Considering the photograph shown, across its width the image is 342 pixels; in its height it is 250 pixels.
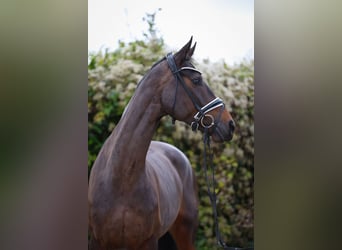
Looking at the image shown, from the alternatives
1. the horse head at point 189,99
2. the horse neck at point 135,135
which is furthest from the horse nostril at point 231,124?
the horse neck at point 135,135

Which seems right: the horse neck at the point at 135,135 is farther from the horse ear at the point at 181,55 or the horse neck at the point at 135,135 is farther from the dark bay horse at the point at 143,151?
the horse ear at the point at 181,55

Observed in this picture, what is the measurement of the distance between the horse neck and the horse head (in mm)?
71

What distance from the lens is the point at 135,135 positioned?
8.82 ft

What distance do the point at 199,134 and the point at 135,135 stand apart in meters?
0.38

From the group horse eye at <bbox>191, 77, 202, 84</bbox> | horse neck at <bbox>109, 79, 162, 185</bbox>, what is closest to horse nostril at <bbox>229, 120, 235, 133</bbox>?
horse eye at <bbox>191, 77, 202, 84</bbox>

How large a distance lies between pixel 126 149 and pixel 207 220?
2.13ft

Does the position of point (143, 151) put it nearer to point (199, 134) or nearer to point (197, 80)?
point (199, 134)

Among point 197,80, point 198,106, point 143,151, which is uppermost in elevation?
point 197,80

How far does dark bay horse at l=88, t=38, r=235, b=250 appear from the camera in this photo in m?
2.69

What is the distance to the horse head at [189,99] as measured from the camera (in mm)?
2717

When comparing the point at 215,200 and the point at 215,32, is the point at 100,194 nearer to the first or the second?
the point at 215,200

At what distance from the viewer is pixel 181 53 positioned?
2736mm

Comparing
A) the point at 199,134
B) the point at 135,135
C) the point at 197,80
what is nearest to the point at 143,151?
the point at 135,135
